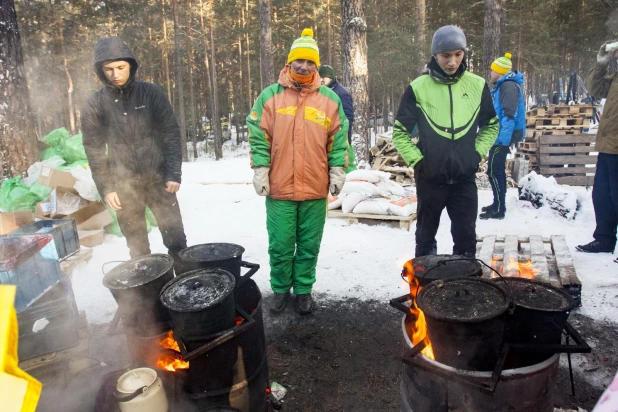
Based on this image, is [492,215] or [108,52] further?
[492,215]

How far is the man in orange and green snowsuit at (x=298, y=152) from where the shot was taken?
12.0ft

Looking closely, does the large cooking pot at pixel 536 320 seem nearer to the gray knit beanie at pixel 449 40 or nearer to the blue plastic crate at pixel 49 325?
the gray knit beanie at pixel 449 40

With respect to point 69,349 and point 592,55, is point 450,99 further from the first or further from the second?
point 592,55

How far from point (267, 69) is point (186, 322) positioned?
16.4 metres

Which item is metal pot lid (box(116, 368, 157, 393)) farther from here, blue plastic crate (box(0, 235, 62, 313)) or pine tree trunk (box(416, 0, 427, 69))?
pine tree trunk (box(416, 0, 427, 69))

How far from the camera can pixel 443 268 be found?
8.79ft

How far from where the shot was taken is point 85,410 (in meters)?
2.60

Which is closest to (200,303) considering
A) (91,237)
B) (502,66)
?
(91,237)

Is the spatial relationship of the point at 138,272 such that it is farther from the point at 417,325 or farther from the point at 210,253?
the point at 417,325

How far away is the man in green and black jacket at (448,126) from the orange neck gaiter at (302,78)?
89cm

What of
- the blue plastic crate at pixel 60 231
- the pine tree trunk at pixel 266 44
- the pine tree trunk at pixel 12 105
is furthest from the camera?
the pine tree trunk at pixel 266 44

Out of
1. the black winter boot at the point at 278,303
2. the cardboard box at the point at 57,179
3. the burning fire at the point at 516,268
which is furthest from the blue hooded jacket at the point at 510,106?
the cardboard box at the point at 57,179

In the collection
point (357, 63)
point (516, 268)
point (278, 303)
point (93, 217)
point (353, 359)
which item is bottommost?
point (353, 359)

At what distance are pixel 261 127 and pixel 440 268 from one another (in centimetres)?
206
